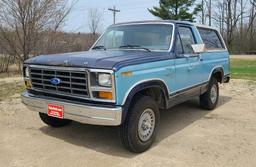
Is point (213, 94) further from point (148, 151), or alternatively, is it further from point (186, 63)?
point (148, 151)

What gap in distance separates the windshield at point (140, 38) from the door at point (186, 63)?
9.8 inches

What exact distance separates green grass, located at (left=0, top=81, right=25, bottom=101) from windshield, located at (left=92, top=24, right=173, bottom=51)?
12.9ft

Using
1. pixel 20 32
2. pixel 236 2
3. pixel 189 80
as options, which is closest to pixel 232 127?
pixel 189 80

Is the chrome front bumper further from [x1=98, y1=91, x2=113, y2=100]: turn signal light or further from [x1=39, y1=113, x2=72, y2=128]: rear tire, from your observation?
[x1=39, y1=113, x2=72, y2=128]: rear tire

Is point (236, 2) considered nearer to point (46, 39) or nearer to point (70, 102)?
point (46, 39)

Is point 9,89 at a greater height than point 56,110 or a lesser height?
lesser

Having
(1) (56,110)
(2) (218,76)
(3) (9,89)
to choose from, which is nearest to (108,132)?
(1) (56,110)

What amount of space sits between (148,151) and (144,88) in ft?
3.12

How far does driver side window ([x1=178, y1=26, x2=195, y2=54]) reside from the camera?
5.46 metres

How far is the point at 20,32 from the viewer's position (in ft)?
46.3

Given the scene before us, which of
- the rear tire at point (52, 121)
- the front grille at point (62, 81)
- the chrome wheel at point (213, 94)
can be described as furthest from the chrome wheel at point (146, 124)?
the chrome wheel at point (213, 94)

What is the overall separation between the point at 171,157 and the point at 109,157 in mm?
870

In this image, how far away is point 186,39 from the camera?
5637 millimetres

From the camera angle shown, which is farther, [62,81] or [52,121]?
[52,121]
